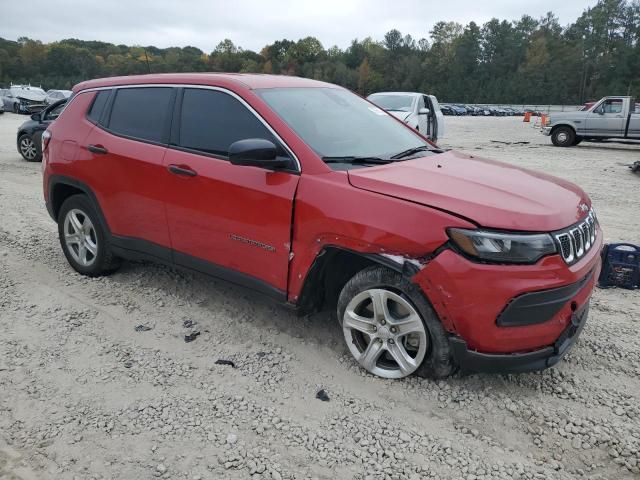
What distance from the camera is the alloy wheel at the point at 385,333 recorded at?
2.90m

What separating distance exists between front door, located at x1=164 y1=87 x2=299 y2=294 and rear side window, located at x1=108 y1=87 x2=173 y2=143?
8.0 inches

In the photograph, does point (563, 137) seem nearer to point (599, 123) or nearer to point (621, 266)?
point (599, 123)

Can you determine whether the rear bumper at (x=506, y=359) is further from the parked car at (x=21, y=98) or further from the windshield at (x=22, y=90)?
the windshield at (x=22, y=90)

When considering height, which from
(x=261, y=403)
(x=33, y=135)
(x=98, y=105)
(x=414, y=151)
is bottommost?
(x=261, y=403)

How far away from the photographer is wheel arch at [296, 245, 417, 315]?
Result: 9.90ft

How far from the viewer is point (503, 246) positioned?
2.58 metres

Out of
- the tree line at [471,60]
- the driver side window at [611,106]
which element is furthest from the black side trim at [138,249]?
the tree line at [471,60]

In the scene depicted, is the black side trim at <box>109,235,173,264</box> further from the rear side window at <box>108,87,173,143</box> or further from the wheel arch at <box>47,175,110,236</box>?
the rear side window at <box>108,87,173,143</box>

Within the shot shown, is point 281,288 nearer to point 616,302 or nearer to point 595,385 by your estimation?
point 595,385

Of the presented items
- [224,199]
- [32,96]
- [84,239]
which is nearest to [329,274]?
[224,199]

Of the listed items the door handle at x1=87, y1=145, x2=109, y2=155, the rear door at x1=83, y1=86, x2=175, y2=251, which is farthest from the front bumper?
the door handle at x1=87, y1=145, x2=109, y2=155

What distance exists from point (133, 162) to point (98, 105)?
881 mm

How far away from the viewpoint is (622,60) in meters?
88.3

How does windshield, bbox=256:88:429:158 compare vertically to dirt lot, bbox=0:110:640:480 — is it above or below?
above
